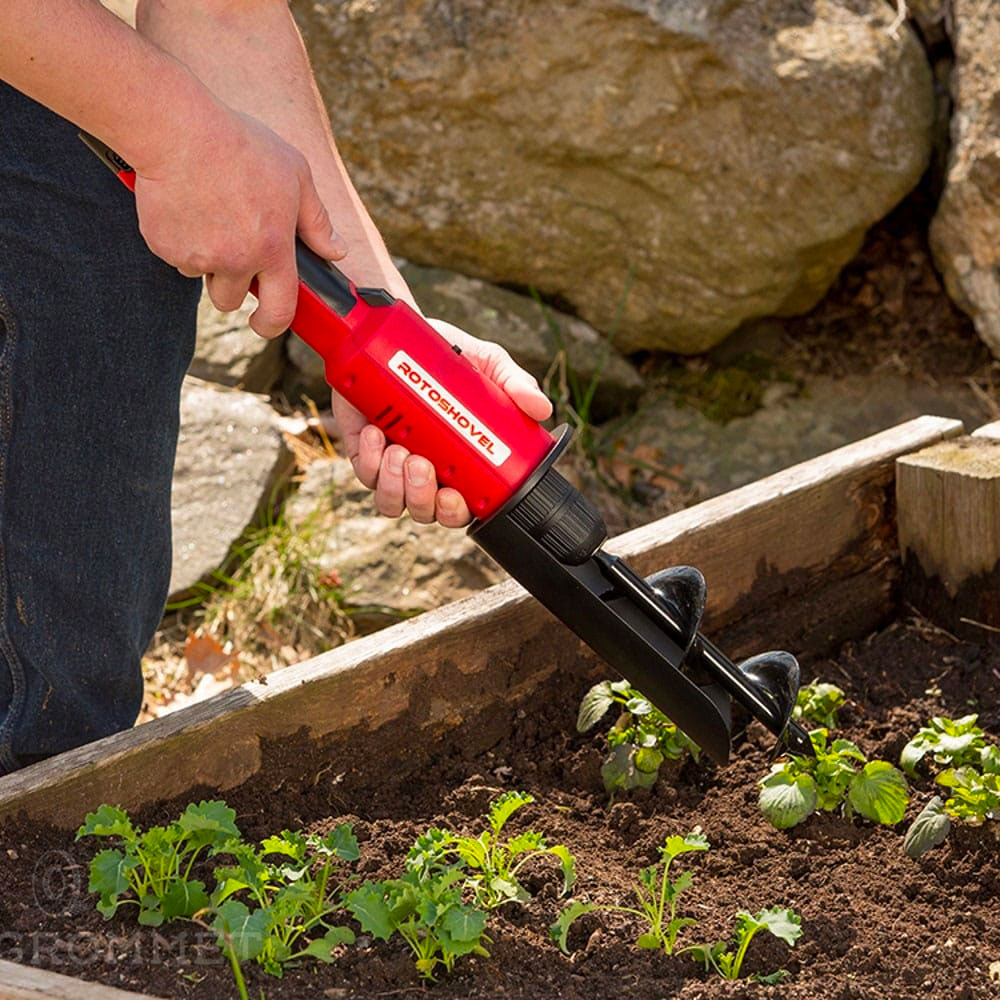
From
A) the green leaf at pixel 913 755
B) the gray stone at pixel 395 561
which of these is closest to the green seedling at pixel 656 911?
the green leaf at pixel 913 755

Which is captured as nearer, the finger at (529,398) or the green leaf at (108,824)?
the green leaf at (108,824)

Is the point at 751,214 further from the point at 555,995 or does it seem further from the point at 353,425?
the point at 555,995

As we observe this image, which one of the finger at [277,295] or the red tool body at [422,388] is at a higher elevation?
the finger at [277,295]

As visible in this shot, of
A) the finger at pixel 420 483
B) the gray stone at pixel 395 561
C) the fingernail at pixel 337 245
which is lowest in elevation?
the gray stone at pixel 395 561

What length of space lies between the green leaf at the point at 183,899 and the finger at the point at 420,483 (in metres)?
0.57

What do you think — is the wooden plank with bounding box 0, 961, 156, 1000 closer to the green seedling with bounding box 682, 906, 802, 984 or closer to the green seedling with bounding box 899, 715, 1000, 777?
the green seedling with bounding box 682, 906, 802, 984

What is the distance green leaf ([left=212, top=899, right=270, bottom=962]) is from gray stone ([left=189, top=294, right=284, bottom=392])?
2846 millimetres

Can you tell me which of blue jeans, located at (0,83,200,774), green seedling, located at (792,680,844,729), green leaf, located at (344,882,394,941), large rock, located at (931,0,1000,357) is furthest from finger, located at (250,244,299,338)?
large rock, located at (931,0,1000,357)

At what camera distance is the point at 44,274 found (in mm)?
1985

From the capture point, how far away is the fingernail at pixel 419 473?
182cm

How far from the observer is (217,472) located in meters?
3.75

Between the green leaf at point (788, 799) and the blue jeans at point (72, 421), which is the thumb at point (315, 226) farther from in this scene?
the green leaf at point (788, 799)

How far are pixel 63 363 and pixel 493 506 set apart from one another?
0.71 m

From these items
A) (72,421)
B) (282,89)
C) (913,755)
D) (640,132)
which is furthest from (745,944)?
(640,132)
